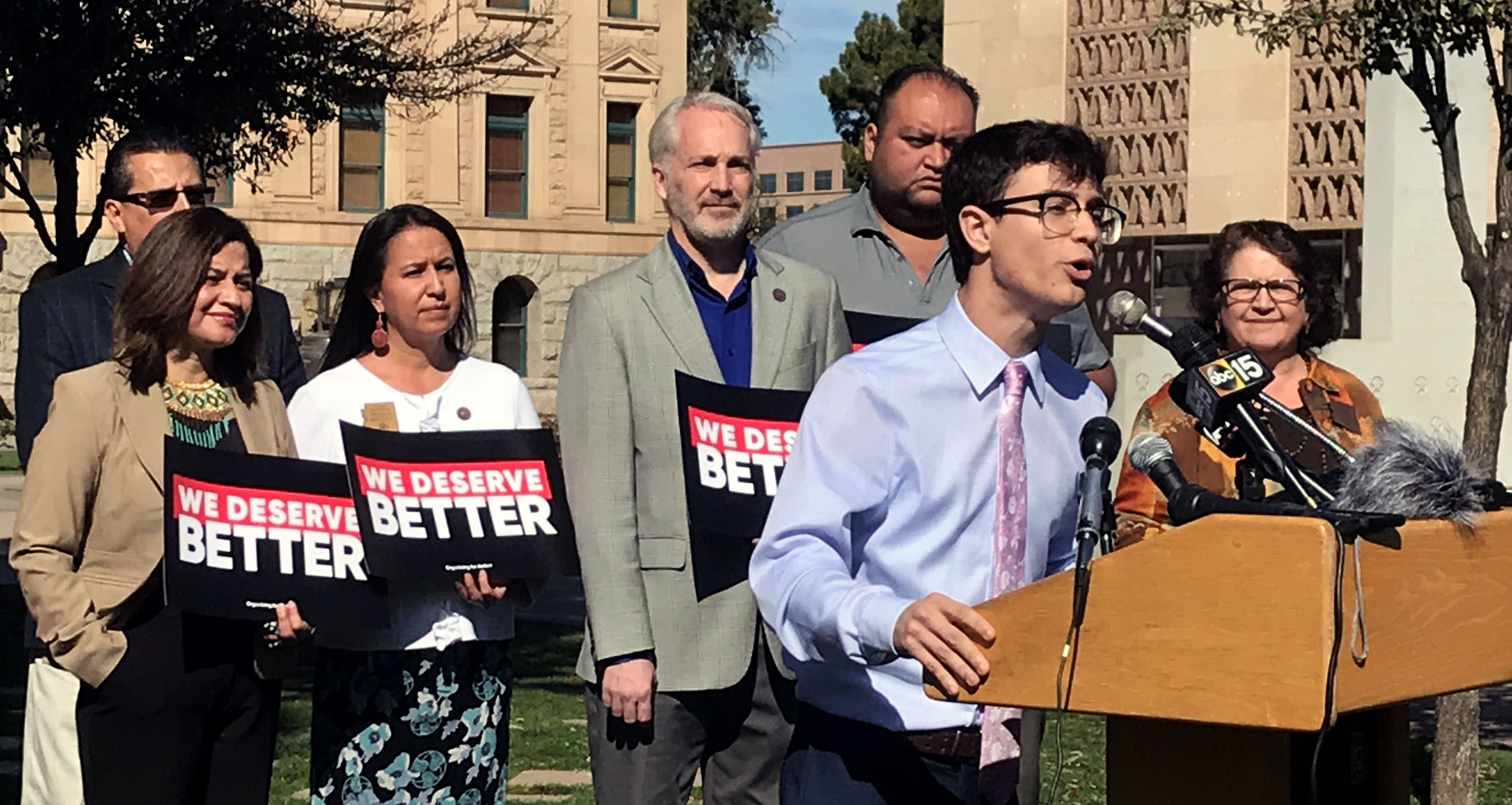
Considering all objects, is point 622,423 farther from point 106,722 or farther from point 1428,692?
point 1428,692

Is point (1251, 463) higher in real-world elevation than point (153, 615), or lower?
higher

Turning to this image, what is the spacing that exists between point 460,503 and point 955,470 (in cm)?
213

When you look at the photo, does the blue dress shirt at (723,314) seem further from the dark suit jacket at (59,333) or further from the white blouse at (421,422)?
the dark suit jacket at (59,333)

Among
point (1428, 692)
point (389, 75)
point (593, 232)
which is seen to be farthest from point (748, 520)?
point (593, 232)

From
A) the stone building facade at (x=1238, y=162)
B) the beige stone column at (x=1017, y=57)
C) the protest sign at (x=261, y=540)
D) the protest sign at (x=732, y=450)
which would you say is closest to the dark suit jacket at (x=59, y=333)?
the protest sign at (x=261, y=540)

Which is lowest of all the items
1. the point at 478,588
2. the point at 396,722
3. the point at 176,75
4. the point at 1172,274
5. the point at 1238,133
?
the point at 396,722

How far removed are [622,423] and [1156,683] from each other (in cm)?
262

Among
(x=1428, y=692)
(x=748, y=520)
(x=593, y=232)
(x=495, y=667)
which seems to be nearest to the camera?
(x=1428, y=692)

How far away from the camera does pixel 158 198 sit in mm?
6258

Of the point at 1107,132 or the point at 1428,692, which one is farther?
the point at 1107,132

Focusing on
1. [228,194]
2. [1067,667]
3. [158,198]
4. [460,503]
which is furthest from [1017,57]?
[228,194]

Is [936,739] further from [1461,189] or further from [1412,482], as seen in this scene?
[1461,189]

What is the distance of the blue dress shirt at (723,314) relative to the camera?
18.5ft

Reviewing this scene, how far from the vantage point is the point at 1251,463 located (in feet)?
11.9
